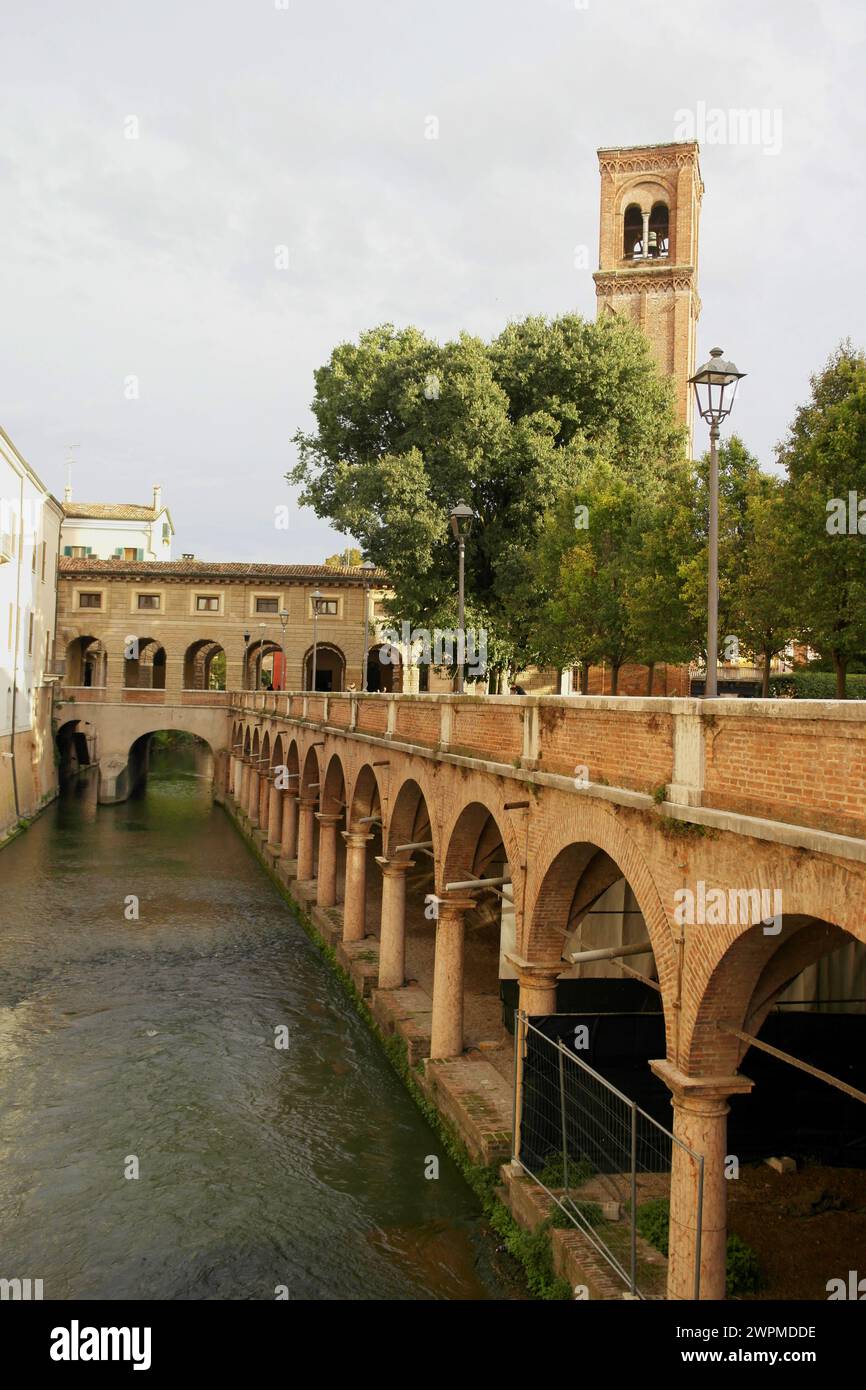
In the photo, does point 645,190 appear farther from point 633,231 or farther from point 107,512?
point 107,512

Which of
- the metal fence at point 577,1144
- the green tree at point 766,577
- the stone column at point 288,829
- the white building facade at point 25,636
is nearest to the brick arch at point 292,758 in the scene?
the stone column at point 288,829

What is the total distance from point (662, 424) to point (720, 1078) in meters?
29.9

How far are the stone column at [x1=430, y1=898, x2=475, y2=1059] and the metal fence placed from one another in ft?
9.87

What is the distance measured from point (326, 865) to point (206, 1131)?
443 inches

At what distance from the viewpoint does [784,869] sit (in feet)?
23.1

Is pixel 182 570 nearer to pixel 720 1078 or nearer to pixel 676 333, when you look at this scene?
pixel 676 333

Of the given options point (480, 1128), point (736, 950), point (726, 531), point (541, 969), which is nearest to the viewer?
point (736, 950)

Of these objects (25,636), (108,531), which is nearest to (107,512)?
(108,531)

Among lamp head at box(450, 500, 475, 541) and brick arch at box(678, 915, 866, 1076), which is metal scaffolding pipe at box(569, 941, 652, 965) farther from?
lamp head at box(450, 500, 475, 541)

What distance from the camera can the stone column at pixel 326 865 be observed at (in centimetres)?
2494

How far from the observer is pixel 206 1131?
14.4 metres

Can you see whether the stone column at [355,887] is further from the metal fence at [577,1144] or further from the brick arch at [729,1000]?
the brick arch at [729,1000]

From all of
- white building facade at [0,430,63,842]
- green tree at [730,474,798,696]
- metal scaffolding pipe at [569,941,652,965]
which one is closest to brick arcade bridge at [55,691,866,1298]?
metal scaffolding pipe at [569,941,652,965]

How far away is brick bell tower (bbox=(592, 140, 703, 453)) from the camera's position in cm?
4484
